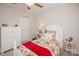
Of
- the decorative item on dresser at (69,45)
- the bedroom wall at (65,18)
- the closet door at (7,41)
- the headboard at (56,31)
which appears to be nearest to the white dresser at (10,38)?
the closet door at (7,41)

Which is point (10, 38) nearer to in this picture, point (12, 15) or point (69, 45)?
point (12, 15)

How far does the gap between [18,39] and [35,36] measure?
24cm

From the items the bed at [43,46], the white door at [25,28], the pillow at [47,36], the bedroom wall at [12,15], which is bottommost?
the bed at [43,46]

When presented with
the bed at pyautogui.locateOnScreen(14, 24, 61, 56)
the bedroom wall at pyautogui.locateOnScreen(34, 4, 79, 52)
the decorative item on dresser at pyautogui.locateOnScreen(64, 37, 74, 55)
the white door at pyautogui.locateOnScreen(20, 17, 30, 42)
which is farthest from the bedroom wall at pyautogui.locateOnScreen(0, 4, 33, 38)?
the decorative item on dresser at pyautogui.locateOnScreen(64, 37, 74, 55)

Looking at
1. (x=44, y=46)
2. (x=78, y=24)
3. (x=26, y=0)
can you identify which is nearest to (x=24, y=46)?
(x=44, y=46)

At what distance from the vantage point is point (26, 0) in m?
0.95

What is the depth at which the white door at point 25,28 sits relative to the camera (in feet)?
3.90

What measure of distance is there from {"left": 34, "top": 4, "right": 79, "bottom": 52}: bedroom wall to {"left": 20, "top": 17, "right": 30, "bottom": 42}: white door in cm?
13

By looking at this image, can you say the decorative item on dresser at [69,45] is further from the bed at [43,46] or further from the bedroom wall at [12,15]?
the bedroom wall at [12,15]

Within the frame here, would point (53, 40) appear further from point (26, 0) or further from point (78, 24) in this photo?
point (26, 0)

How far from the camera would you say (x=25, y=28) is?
1.22 meters

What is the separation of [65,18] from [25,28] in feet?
1.84

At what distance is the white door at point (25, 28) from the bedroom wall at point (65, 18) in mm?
125

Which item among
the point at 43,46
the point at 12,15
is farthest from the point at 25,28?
the point at 43,46
